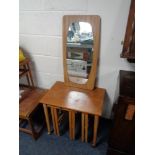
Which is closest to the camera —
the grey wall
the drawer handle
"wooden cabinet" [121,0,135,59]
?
"wooden cabinet" [121,0,135,59]

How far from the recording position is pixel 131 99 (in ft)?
3.29

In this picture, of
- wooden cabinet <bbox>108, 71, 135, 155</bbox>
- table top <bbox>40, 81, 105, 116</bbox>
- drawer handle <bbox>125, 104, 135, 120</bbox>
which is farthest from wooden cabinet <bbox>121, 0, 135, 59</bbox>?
table top <bbox>40, 81, 105, 116</bbox>

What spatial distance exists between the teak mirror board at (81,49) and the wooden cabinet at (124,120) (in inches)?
12.8

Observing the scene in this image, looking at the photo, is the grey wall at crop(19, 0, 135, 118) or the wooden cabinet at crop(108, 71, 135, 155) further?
the grey wall at crop(19, 0, 135, 118)

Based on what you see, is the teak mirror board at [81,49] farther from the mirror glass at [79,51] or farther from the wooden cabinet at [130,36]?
the wooden cabinet at [130,36]

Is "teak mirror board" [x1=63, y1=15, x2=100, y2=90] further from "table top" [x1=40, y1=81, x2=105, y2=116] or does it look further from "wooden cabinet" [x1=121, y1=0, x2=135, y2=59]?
"wooden cabinet" [x1=121, y1=0, x2=135, y2=59]

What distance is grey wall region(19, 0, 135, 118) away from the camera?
1.20 metres

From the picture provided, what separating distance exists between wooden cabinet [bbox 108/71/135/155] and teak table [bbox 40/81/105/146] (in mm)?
180

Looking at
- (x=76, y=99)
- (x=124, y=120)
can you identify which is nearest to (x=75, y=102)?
(x=76, y=99)

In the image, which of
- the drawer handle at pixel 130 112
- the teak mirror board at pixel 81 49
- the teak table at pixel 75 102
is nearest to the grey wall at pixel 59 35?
the teak mirror board at pixel 81 49

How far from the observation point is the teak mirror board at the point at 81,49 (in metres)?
1.27
